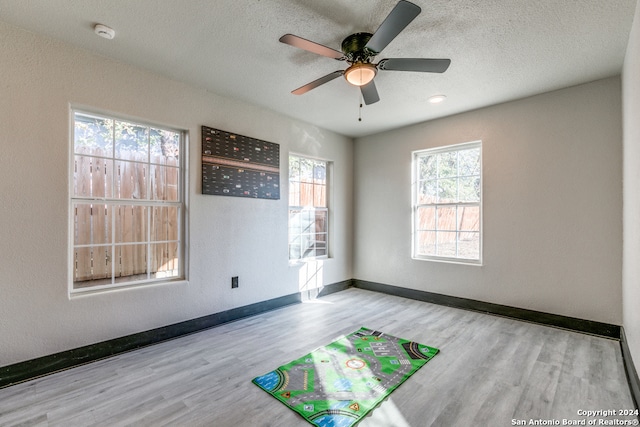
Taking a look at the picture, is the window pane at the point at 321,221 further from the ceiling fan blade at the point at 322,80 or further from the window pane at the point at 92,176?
the window pane at the point at 92,176

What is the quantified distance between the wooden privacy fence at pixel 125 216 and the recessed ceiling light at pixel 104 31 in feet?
3.22

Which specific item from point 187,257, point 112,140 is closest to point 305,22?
point 112,140

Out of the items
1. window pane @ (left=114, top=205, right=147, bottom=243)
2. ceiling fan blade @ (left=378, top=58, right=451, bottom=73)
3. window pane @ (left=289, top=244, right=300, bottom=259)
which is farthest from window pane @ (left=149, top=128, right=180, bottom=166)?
ceiling fan blade @ (left=378, top=58, right=451, bottom=73)

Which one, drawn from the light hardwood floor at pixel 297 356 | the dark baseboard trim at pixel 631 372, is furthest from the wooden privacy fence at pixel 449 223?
the dark baseboard trim at pixel 631 372

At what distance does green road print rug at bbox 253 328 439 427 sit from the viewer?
193 cm

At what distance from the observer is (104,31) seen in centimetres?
228

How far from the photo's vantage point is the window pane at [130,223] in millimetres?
2893

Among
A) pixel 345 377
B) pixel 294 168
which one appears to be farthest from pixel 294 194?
pixel 345 377

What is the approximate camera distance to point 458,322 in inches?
139

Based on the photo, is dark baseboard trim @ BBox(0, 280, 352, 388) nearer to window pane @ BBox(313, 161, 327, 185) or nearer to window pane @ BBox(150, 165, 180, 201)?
window pane @ BBox(150, 165, 180, 201)

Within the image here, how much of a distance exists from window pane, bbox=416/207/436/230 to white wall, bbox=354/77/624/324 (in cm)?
54

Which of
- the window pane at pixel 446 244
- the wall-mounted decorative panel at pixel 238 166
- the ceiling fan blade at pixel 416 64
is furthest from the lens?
the window pane at pixel 446 244

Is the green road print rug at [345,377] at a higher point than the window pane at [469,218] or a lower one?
lower

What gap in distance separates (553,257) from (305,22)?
11.6 ft
